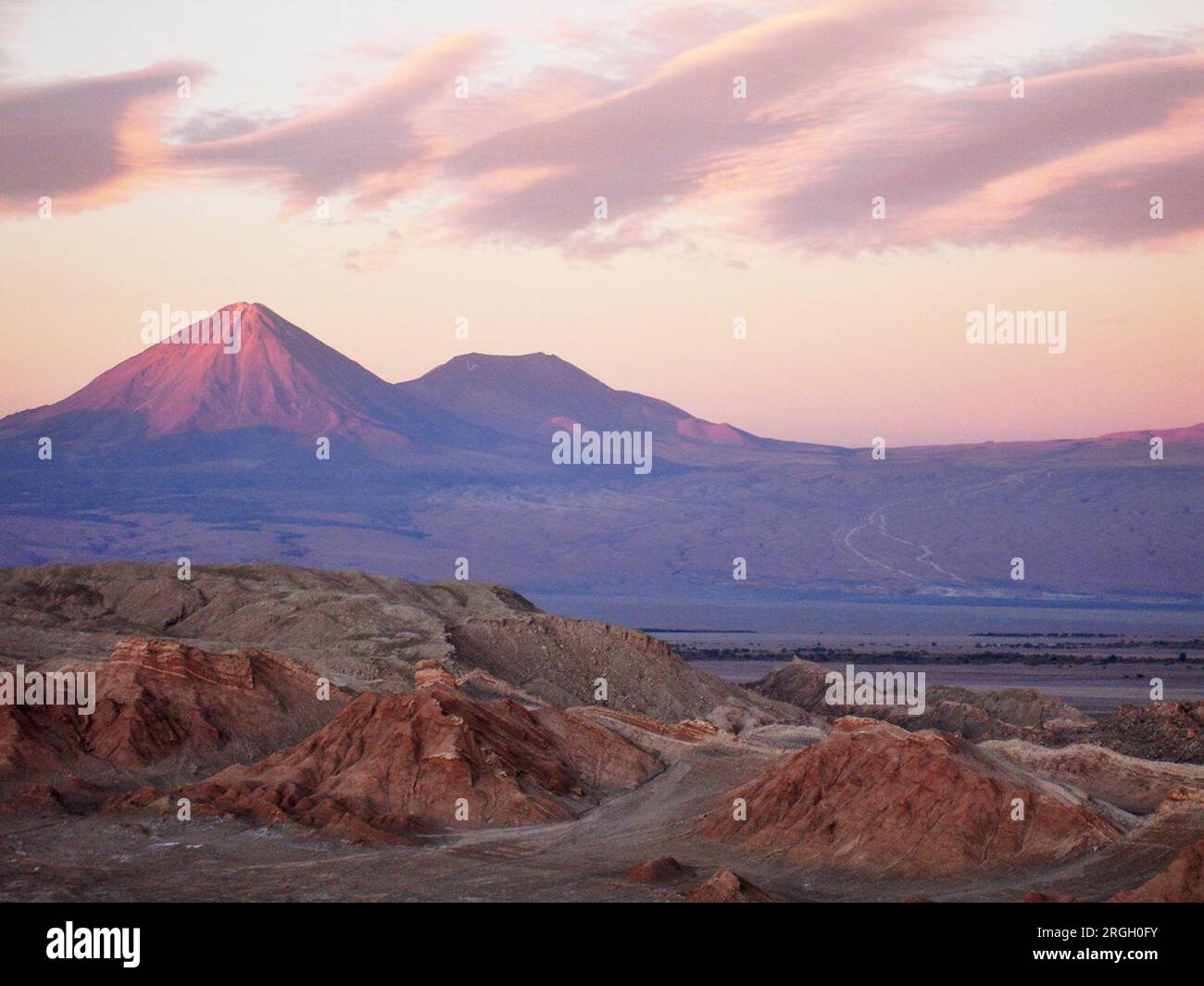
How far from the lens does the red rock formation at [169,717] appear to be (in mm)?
37219

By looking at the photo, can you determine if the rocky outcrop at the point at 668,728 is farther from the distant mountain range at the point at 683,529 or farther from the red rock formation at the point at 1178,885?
the distant mountain range at the point at 683,529

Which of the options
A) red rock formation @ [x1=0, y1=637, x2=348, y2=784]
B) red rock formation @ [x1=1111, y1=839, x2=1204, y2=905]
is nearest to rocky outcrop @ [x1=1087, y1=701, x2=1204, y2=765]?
red rock formation @ [x1=1111, y1=839, x2=1204, y2=905]

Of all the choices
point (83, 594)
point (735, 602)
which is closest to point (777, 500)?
point (735, 602)

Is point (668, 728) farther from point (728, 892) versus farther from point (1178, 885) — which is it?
point (1178, 885)

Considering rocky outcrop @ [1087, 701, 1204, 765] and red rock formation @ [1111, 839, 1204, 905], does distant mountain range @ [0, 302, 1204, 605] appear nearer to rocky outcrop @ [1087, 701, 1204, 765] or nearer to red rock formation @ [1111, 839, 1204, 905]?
rocky outcrop @ [1087, 701, 1204, 765]

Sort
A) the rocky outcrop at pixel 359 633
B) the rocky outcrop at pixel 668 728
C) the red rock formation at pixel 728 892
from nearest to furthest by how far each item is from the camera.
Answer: the red rock formation at pixel 728 892 → the rocky outcrop at pixel 668 728 → the rocky outcrop at pixel 359 633

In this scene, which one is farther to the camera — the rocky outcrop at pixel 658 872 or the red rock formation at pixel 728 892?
the rocky outcrop at pixel 658 872

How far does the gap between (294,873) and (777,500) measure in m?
164

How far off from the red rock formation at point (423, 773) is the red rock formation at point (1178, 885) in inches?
530

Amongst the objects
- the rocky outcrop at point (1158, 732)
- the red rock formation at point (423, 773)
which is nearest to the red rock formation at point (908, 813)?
the red rock formation at point (423, 773)

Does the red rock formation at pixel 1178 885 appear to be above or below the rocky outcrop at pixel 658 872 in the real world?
above

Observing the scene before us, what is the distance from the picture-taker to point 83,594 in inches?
2355

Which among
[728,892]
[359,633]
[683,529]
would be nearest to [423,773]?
[728,892]
